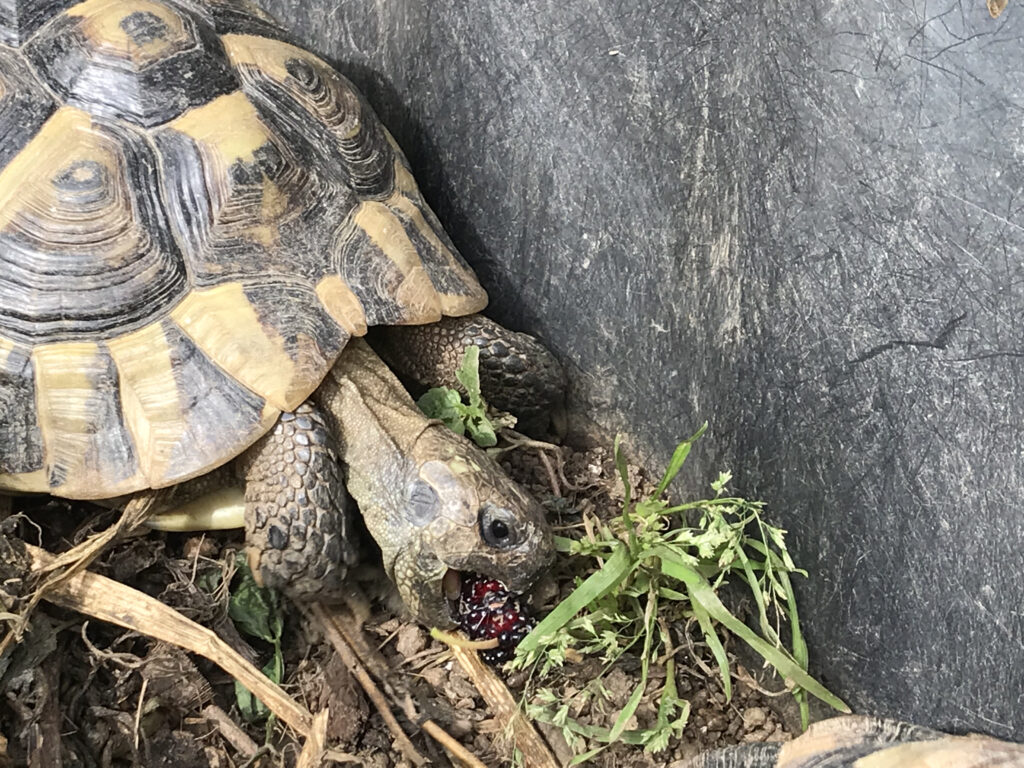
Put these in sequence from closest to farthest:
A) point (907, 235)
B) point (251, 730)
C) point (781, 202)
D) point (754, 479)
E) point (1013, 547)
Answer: point (1013, 547) < point (907, 235) < point (781, 202) < point (754, 479) < point (251, 730)

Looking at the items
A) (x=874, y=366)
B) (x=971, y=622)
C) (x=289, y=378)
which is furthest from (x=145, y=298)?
(x=971, y=622)

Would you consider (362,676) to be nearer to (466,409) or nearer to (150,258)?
(466,409)

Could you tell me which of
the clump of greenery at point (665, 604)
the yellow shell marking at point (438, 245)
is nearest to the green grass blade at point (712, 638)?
the clump of greenery at point (665, 604)

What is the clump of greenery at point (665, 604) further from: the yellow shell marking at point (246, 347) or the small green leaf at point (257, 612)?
the yellow shell marking at point (246, 347)

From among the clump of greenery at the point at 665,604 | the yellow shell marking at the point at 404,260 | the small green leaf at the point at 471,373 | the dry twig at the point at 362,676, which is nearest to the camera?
the clump of greenery at the point at 665,604

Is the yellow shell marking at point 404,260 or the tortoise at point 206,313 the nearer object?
the tortoise at point 206,313

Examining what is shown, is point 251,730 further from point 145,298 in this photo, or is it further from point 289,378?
point 145,298
